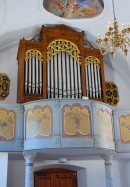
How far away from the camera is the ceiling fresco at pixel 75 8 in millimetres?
10945

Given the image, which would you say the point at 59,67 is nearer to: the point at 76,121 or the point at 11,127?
the point at 76,121

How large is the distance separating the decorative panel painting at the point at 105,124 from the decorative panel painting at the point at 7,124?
8.38ft

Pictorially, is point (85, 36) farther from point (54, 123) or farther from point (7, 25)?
point (54, 123)

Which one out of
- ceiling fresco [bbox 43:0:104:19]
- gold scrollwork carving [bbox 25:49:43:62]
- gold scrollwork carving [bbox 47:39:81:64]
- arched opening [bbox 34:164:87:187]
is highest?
ceiling fresco [bbox 43:0:104:19]

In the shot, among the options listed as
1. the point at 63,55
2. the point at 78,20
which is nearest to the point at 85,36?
the point at 78,20

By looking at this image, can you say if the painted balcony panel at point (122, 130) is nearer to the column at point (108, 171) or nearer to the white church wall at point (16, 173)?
the column at point (108, 171)

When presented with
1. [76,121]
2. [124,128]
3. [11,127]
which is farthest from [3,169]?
[124,128]

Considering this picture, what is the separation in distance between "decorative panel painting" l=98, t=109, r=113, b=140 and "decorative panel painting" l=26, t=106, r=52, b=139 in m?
1.48

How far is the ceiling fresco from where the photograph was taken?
10.9 metres

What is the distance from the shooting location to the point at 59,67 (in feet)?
34.9

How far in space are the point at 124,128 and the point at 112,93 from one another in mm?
2480

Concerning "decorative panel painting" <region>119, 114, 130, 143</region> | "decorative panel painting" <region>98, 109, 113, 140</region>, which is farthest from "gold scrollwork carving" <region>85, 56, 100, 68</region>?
"decorative panel painting" <region>98, 109, 113, 140</region>

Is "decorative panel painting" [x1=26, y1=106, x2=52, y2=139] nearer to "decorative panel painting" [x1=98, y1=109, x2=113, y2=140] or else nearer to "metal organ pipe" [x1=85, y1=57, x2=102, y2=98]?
"decorative panel painting" [x1=98, y1=109, x2=113, y2=140]

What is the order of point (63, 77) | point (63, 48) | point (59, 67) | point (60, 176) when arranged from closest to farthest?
point (63, 77) < point (59, 67) < point (63, 48) < point (60, 176)
